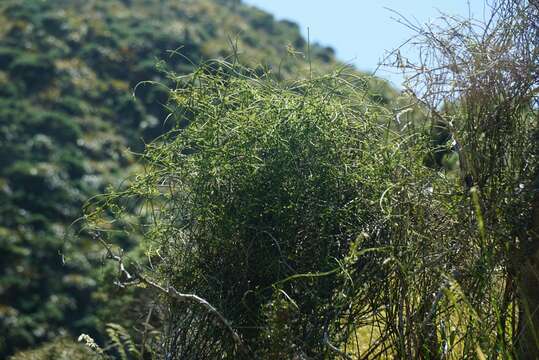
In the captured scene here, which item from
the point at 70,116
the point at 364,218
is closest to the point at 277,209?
the point at 364,218

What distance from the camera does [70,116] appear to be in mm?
26281

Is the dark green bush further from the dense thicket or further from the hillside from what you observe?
the hillside

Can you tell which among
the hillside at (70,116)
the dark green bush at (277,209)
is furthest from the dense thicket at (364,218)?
the hillside at (70,116)

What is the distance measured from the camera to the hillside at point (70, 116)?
737 inches

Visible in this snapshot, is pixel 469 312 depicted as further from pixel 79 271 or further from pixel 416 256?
pixel 79 271

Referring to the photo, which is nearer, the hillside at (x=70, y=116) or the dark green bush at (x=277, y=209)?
the dark green bush at (x=277, y=209)

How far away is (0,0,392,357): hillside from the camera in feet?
61.4

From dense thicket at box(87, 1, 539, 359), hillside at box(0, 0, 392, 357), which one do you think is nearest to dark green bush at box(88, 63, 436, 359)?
dense thicket at box(87, 1, 539, 359)

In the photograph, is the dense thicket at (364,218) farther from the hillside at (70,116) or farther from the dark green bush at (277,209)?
the hillside at (70,116)

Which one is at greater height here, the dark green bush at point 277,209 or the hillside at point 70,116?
the dark green bush at point 277,209

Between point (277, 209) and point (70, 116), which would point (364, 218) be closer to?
point (277, 209)

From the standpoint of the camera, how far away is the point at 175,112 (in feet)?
9.52

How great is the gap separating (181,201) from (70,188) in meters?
20.7

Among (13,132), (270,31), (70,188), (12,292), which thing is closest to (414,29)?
(12,292)
